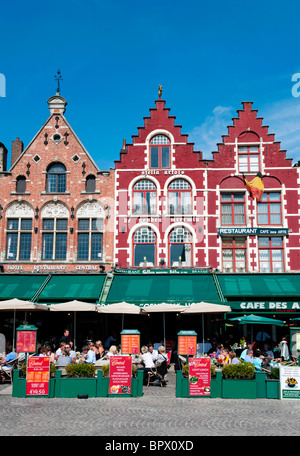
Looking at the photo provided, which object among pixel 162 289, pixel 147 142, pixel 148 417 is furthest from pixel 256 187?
pixel 148 417

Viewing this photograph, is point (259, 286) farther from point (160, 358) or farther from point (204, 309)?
point (160, 358)

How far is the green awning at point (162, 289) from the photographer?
23.5m

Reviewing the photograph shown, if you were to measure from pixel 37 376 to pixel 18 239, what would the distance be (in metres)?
13.7

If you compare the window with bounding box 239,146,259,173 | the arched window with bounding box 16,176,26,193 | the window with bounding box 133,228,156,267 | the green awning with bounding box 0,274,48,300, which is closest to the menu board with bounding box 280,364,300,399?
the window with bounding box 133,228,156,267

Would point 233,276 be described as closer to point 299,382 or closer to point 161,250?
point 161,250

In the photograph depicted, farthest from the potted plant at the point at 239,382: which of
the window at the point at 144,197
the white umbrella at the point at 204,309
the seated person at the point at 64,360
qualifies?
the window at the point at 144,197

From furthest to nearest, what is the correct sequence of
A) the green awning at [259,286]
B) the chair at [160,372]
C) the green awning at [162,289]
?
the green awning at [259,286]
the green awning at [162,289]
the chair at [160,372]

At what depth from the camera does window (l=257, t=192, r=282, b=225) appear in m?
27.0

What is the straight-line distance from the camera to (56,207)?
27.6 meters

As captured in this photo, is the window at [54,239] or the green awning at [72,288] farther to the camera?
the window at [54,239]

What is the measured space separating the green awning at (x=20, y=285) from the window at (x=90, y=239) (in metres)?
2.41

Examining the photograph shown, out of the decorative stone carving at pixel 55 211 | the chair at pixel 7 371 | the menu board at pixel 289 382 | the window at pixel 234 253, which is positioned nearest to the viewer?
the menu board at pixel 289 382

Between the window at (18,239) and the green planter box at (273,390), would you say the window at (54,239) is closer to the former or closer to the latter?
the window at (18,239)

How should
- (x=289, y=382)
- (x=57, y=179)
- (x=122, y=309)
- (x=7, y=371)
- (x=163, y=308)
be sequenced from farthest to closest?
(x=57, y=179) → (x=163, y=308) → (x=122, y=309) → (x=7, y=371) → (x=289, y=382)
